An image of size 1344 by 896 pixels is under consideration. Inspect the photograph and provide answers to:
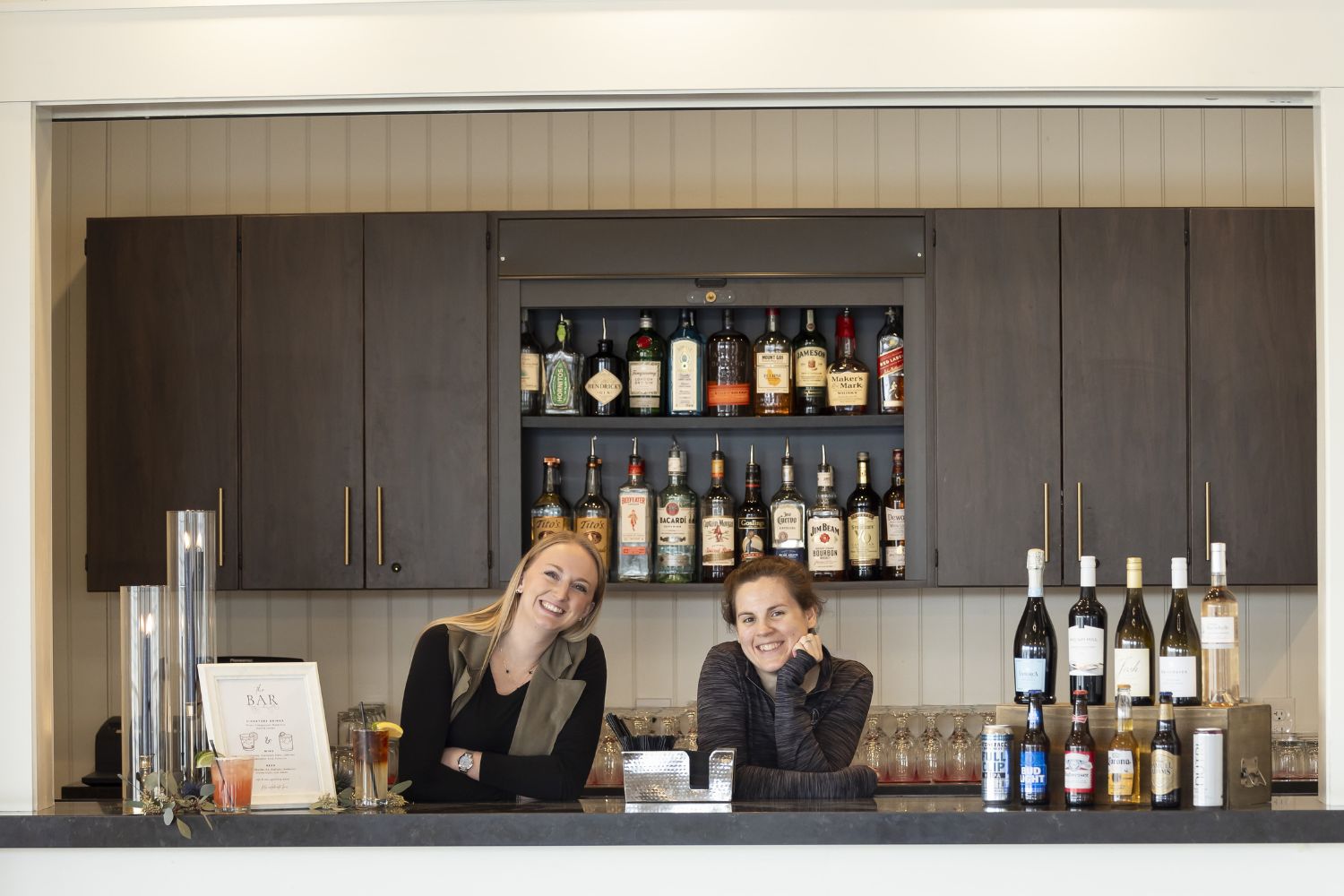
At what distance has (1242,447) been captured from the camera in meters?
3.57

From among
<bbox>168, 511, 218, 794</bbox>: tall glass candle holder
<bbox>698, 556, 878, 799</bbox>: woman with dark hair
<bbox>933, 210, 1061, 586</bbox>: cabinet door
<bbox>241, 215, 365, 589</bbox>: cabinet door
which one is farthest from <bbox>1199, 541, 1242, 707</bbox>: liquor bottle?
<bbox>241, 215, 365, 589</bbox>: cabinet door

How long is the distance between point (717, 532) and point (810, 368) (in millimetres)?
490

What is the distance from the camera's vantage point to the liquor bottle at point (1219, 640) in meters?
2.28

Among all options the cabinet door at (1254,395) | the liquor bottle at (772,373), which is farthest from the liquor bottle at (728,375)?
the cabinet door at (1254,395)

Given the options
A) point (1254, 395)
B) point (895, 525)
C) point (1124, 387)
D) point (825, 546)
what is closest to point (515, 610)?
point (825, 546)

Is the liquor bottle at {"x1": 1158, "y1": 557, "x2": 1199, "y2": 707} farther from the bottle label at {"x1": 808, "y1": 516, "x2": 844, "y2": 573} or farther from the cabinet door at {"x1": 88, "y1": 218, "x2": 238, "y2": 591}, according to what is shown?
the cabinet door at {"x1": 88, "y1": 218, "x2": 238, "y2": 591}

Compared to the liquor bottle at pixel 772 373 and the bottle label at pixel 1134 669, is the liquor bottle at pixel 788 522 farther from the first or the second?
Answer: the bottle label at pixel 1134 669

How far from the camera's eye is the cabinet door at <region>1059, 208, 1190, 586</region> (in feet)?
11.7

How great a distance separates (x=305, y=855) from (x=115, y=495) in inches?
67.4

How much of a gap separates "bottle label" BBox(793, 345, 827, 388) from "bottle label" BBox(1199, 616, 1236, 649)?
159 centimetres

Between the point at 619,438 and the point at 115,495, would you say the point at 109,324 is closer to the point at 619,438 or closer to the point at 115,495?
the point at 115,495

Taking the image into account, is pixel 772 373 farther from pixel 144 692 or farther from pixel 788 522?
pixel 144 692

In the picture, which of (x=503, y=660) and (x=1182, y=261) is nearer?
(x=503, y=660)

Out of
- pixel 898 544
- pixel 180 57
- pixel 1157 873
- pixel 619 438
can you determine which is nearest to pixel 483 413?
pixel 619 438
